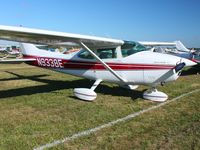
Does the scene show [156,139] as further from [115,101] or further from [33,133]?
[115,101]

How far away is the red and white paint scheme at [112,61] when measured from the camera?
7.23m

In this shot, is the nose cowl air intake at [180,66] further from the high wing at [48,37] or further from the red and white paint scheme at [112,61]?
the high wing at [48,37]

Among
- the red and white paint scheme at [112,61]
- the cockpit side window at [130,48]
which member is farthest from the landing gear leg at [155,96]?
the cockpit side window at [130,48]

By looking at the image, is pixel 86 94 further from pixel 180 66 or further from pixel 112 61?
pixel 180 66

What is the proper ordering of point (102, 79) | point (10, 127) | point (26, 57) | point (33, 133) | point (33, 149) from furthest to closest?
point (26, 57) < point (102, 79) < point (10, 127) < point (33, 133) < point (33, 149)

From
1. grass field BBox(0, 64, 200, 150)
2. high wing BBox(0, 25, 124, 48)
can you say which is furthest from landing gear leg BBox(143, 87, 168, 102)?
high wing BBox(0, 25, 124, 48)

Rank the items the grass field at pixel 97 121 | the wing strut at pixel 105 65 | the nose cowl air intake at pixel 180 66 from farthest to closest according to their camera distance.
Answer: the wing strut at pixel 105 65 < the nose cowl air intake at pixel 180 66 < the grass field at pixel 97 121

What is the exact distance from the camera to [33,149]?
4.24 metres

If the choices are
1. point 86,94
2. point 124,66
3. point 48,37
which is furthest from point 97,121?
point 48,37

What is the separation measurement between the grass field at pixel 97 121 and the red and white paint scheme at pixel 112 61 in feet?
1.90

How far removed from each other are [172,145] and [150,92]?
12.2 feet

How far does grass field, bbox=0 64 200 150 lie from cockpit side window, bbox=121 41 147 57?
56.8 inches

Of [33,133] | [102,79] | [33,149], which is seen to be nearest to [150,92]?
[102,79]

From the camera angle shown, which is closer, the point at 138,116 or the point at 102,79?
the point at 138,116
